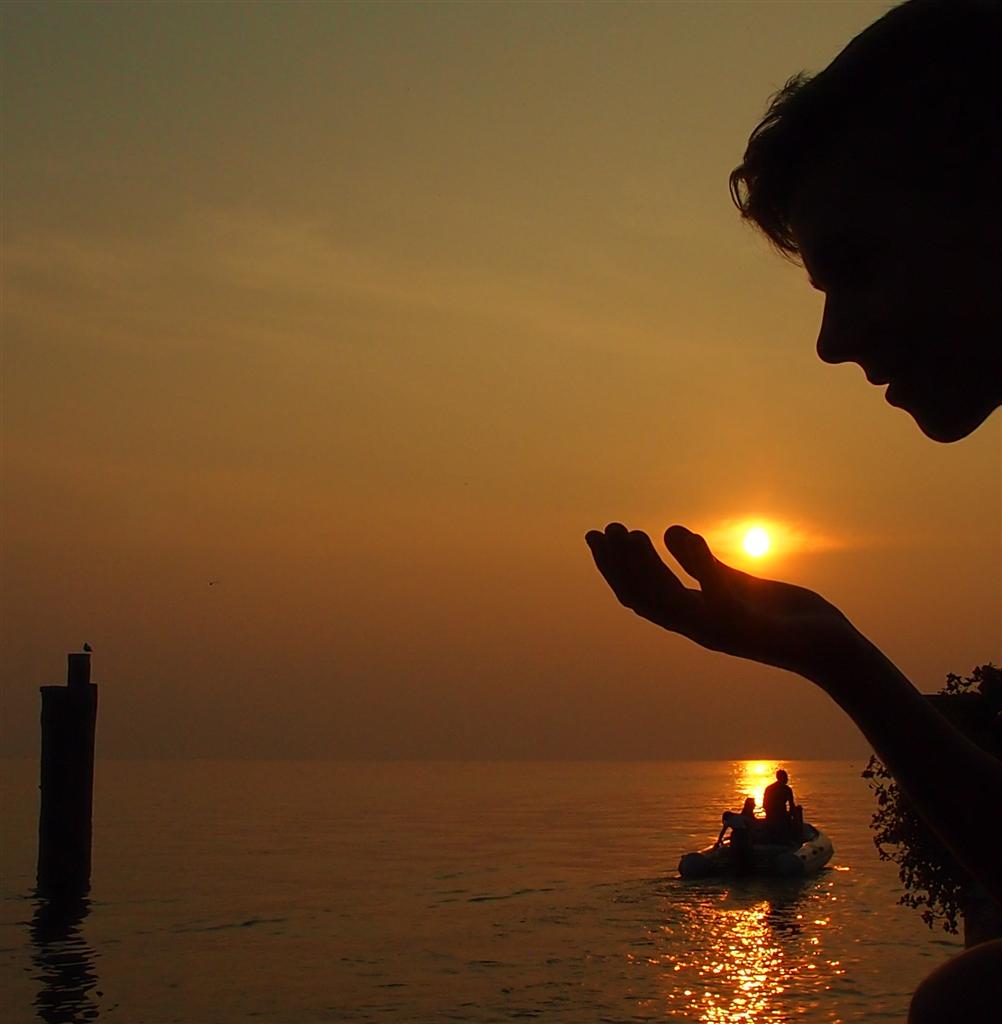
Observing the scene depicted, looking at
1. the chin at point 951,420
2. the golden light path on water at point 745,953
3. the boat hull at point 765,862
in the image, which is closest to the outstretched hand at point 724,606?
the chin at point 951,420

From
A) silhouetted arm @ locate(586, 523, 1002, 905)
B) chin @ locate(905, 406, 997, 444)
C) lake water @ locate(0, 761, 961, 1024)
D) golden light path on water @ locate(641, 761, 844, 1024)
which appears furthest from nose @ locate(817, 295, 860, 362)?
lake water @ locate(0, 761, 961, 1024)

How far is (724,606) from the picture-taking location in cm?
141

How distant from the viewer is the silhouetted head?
142 centimetres

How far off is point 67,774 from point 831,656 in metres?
22.9

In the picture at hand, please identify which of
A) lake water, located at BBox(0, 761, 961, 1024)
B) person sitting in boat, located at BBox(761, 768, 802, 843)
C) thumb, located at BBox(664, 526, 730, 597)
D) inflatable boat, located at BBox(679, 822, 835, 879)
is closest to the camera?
thumb, located at BBox(664, 526, 730, 597)

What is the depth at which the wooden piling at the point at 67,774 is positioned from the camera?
2242 centimetres

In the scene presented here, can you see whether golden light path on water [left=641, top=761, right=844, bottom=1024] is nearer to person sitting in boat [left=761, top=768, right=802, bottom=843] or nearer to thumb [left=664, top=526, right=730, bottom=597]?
person sitting in boat [left=761, top=768, right=802, bottom=843]

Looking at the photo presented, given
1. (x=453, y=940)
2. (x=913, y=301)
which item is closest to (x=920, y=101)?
(x=913, y=301)

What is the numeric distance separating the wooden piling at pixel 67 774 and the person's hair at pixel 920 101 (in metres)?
22.2

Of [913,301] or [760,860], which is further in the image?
[760,860]

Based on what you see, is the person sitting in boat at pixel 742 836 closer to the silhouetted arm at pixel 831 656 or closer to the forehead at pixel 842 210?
the silhouetted arm at pixel 831 656

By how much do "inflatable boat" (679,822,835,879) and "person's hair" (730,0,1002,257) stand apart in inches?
1332

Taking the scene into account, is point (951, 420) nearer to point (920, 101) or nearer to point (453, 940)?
point (920, 101)

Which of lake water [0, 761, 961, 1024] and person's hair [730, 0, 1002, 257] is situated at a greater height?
person's hair [730, 0, 1002, 257]
